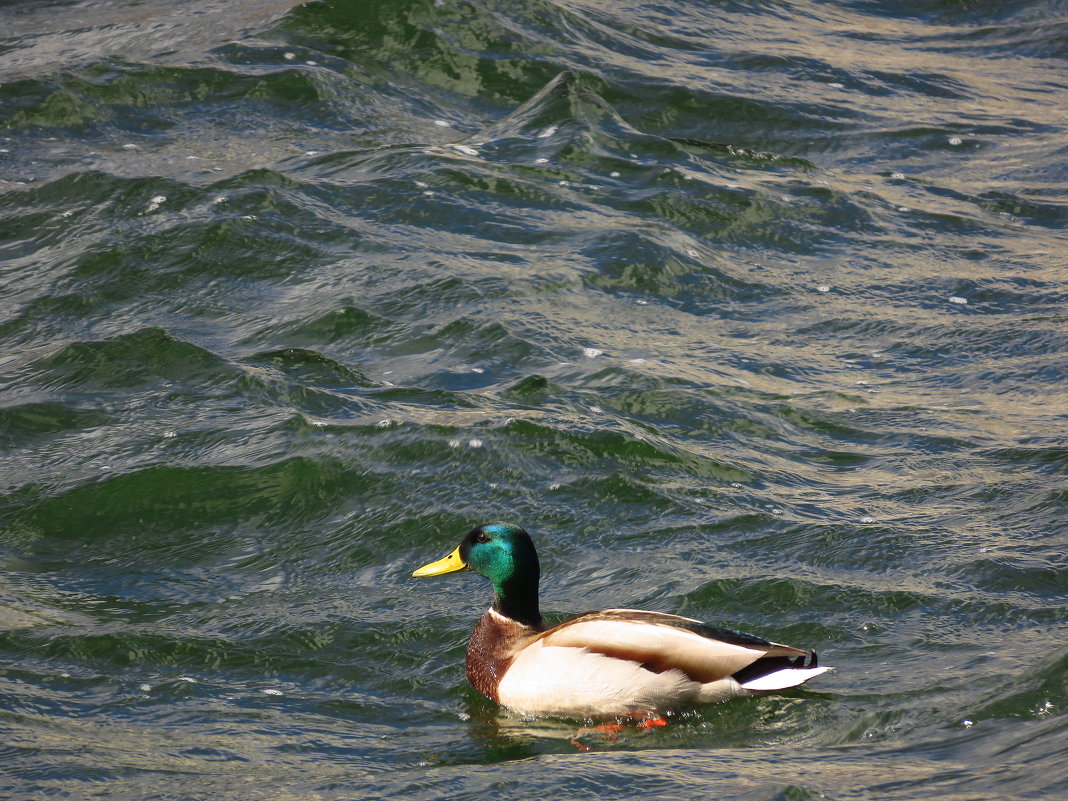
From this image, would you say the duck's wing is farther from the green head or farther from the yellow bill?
the yellow bill

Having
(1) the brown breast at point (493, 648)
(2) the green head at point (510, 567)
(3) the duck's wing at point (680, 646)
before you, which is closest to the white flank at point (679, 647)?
(3) the duck's wing at point (680, 646)

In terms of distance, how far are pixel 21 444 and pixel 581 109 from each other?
6.69m

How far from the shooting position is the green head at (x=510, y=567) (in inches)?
250

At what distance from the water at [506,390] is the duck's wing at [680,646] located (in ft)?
0.78

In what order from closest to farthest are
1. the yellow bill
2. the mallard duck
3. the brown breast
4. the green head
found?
1. the mallard duck
2. the brown breast
3. the green head
4. the yellow bill

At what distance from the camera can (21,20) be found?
52.8 ft

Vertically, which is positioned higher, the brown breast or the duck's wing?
the duck's wing

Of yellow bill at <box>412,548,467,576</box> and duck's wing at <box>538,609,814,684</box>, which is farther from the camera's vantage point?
yellow bill at <box>412,548,467,576</box>

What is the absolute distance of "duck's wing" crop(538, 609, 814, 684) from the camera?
225 inches

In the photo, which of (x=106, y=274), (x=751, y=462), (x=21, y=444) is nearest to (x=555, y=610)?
(x=751, y=462)

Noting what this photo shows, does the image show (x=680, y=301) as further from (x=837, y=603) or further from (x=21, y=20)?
(x=21, y=20)

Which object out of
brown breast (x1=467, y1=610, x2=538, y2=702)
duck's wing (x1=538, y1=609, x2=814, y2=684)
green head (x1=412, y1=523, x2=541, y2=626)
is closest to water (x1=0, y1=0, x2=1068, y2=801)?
brown breast (x1=467, y1=610, x2=538, y2=702)

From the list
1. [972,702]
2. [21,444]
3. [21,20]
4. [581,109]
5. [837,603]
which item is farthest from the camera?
[21,20]

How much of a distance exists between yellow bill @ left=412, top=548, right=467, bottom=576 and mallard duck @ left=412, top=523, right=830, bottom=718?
427mm
